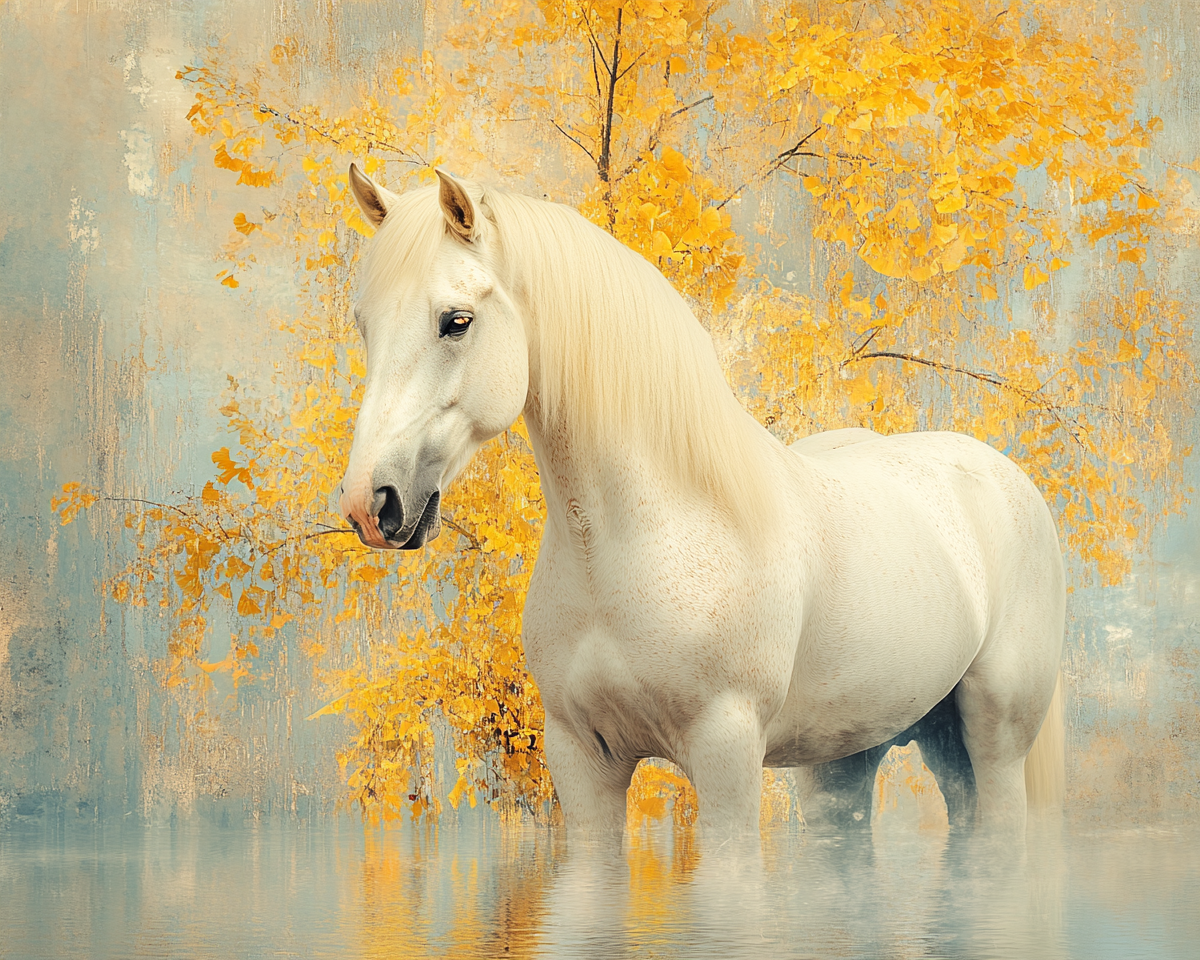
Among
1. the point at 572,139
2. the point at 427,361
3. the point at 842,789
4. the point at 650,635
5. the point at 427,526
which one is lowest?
the point at 842,789

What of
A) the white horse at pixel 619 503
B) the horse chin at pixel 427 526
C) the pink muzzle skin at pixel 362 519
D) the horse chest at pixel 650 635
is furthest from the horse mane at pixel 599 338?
the pink muzzle skin at pixel 362 519

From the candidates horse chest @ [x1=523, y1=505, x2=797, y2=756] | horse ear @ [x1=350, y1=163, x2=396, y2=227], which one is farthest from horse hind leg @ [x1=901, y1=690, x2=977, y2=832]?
horse ear @ [x1=350, y1=163, x2=396, y2=227]

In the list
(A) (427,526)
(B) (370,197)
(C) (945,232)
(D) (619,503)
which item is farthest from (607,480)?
(C) (945,232)

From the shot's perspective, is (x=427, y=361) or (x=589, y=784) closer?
(x=427, y=361)

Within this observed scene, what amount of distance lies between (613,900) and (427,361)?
938 mm

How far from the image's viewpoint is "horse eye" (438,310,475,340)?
2.17 meters

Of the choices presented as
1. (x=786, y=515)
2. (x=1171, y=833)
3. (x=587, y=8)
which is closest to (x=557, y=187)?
(x=587, y=8)

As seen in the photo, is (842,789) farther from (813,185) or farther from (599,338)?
(813,185)

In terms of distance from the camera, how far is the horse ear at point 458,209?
7.09 feet

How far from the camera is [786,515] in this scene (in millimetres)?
2533

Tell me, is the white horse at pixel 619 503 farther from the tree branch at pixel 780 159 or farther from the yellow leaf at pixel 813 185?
the tree branch at pixel 780 159

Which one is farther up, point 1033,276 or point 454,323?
point 1033,276

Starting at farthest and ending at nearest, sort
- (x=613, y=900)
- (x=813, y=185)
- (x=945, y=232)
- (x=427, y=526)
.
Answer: (x=813, y=185) → (x=945, y=232) → (x=427, y=526) → (x=613, y=900)

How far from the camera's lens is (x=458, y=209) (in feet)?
7.21
